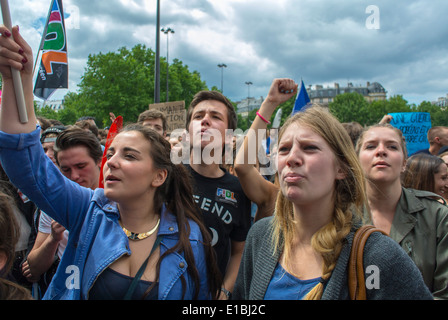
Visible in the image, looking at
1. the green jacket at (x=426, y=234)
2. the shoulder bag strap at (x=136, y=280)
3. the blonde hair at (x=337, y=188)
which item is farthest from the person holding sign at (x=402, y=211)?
the shoulder bag strap at (x=136, y=280)

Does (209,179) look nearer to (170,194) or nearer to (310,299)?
(170,194)

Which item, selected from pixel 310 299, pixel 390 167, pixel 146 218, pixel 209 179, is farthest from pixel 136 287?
pixel 390 167

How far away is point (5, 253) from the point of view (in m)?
1.55

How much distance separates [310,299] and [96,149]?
202 cm

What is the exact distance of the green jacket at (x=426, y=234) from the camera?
200cm

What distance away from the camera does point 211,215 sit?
2.34 metres

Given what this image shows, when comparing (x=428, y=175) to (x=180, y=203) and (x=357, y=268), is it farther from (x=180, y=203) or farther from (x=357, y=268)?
(x=180, y=203)

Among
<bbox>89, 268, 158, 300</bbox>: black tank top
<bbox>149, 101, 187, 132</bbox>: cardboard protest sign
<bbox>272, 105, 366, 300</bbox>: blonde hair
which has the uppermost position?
<bbox>149, 101, 187, 132</bbox>: cardboard protest sign

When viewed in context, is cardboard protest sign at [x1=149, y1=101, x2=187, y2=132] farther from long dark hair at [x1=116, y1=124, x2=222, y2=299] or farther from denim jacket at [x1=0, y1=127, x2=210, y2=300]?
denim jacket at [x1=0, y1=127, x2=210, y2=300]

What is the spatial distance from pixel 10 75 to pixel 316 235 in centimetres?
164

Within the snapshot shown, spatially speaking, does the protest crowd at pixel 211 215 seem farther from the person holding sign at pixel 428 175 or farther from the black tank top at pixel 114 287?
the person holding sign at pixel 428 175

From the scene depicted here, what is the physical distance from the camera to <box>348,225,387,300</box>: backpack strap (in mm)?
1383

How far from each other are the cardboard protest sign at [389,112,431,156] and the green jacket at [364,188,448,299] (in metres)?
3.86

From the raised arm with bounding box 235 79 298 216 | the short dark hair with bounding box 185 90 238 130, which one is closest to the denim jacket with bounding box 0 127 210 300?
the raised arm with bounding box 235 79 298 216
